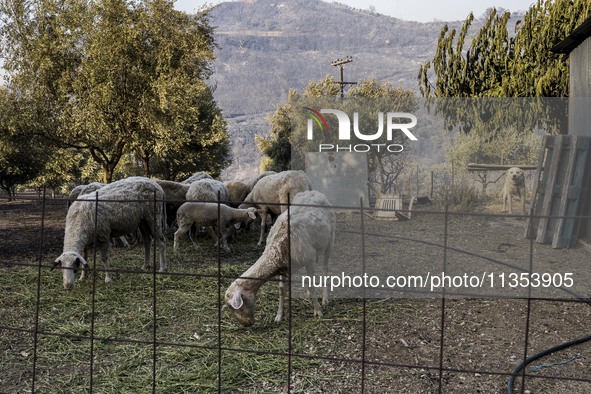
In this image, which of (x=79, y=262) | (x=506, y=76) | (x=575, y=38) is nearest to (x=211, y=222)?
(x=79, y=262)

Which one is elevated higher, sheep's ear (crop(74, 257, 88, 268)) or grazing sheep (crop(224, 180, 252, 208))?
sheep's ear (crop(74, 257, 88, 268))

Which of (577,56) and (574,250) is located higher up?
(577,56)

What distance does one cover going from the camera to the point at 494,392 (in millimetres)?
5898

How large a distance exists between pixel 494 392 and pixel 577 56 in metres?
13.4

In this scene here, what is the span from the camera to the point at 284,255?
784cm

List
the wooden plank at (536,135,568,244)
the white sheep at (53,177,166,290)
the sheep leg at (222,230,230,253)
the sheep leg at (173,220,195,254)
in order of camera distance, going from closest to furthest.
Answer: the white sheep at (53,177,166,290), the sheep leg at (173,220,195,254), the sheep leg at (222,230,230,253), the wooden plank at (536,135,568,244)

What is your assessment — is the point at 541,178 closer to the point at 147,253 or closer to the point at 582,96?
the point at 582,96

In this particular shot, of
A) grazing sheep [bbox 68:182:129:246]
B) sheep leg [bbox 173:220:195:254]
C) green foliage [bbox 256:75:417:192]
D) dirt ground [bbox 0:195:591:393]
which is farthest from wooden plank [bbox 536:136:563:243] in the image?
green foliage [bbox 256:75:417:192]

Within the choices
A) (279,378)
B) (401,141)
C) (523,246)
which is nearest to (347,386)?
(279,378)

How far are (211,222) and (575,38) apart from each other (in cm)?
1094

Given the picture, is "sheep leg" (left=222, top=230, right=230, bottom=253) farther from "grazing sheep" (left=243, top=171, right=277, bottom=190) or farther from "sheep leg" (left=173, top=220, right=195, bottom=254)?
"grazing sheep" (left=243, top=171, right=277, bottom=190)

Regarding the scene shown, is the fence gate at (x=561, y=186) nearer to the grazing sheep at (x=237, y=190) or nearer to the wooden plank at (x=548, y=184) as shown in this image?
the wooden plank at (x=548, y=184)

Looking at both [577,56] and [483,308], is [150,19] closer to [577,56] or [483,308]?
[577,56]

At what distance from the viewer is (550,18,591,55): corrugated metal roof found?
14466 mm
